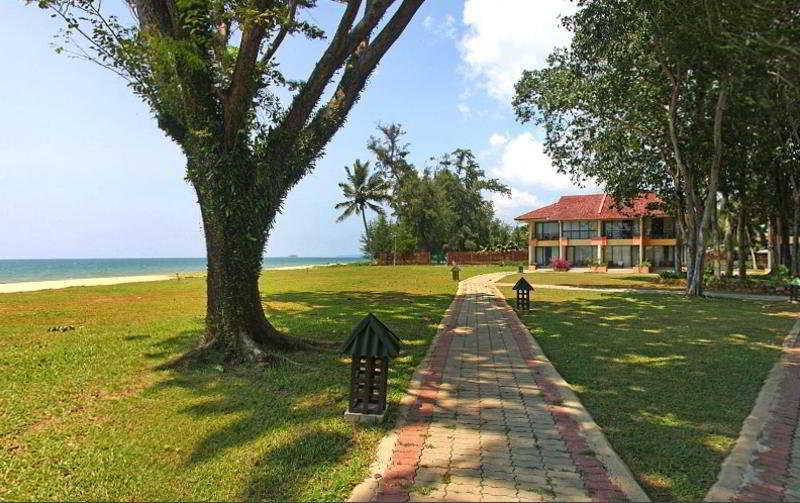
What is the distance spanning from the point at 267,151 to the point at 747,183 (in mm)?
24380

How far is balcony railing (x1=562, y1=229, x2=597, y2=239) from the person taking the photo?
45.4 metres

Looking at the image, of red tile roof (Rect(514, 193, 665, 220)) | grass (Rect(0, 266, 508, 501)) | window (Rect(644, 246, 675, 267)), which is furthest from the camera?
window (Rect(644, 246, 675, 267))

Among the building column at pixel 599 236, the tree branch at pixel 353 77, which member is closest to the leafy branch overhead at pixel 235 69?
the tree branch at pixel 353 77

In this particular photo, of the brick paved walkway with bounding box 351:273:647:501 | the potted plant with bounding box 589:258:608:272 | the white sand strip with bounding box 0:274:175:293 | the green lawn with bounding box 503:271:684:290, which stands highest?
the potted plant with bounding box 589:258:608:272

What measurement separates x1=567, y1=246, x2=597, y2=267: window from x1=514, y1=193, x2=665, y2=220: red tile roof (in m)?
3.34

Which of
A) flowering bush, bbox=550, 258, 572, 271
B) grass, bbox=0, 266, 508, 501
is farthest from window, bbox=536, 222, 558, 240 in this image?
grass, bbox=0, 266, 508, 501

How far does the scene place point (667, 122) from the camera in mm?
19734

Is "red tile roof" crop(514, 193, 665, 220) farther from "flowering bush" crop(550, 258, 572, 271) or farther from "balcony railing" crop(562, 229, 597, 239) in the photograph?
"flowering bush" crop(550, 258, 572, 271)

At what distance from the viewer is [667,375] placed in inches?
263

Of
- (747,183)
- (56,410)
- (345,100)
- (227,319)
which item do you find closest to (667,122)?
(747,183)

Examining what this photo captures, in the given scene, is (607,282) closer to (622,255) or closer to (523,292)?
(523,292)

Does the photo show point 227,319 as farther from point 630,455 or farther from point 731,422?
point 731,422

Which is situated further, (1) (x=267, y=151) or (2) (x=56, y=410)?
(1) (x=267, y=151)

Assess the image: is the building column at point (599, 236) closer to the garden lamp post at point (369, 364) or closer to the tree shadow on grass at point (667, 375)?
the tree shadow on grass at point (667, 375)
